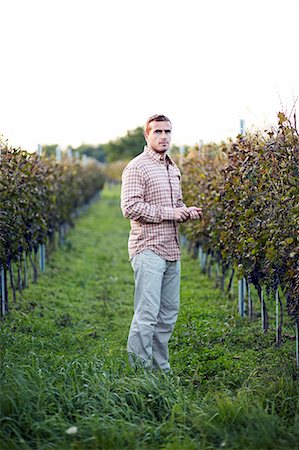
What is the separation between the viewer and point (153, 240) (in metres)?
5.36

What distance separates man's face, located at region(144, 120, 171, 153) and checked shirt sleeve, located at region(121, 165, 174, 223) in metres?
0.24

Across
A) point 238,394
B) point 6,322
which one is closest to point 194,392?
point 238,394

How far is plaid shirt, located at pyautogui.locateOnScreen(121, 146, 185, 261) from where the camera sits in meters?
Answer: 5.29

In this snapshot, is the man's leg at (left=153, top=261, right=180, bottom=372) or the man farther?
the man's leg at (left=153, top=261, right=180, bottom=372)

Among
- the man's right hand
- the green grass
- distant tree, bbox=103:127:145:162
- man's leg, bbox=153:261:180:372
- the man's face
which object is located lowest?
the green grass

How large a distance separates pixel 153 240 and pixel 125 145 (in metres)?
53.9

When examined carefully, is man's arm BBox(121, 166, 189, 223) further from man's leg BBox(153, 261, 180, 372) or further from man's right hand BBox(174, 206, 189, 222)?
man's leg BBox(153, 261, 180, 372)

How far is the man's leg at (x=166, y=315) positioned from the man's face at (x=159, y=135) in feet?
3.06

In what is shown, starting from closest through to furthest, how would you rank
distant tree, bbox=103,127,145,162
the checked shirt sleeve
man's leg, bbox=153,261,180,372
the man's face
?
the checked shirt sleeve → the man's face → man's leg, bbox=153,261,180,372 → distant tree, bbox=103,127,145,162

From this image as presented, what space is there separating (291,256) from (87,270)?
7412 millimetres

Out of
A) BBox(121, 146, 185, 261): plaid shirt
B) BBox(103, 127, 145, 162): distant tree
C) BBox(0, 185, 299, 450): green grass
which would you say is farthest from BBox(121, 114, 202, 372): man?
BBox(103, 127, 145, 162): distant tree

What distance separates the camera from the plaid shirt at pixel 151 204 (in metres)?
5.29

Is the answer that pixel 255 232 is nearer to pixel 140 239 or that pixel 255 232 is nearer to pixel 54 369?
pixel 140 239

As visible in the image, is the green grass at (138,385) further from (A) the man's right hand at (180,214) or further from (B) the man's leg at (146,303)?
(A) the man's right hand at (180,214)
